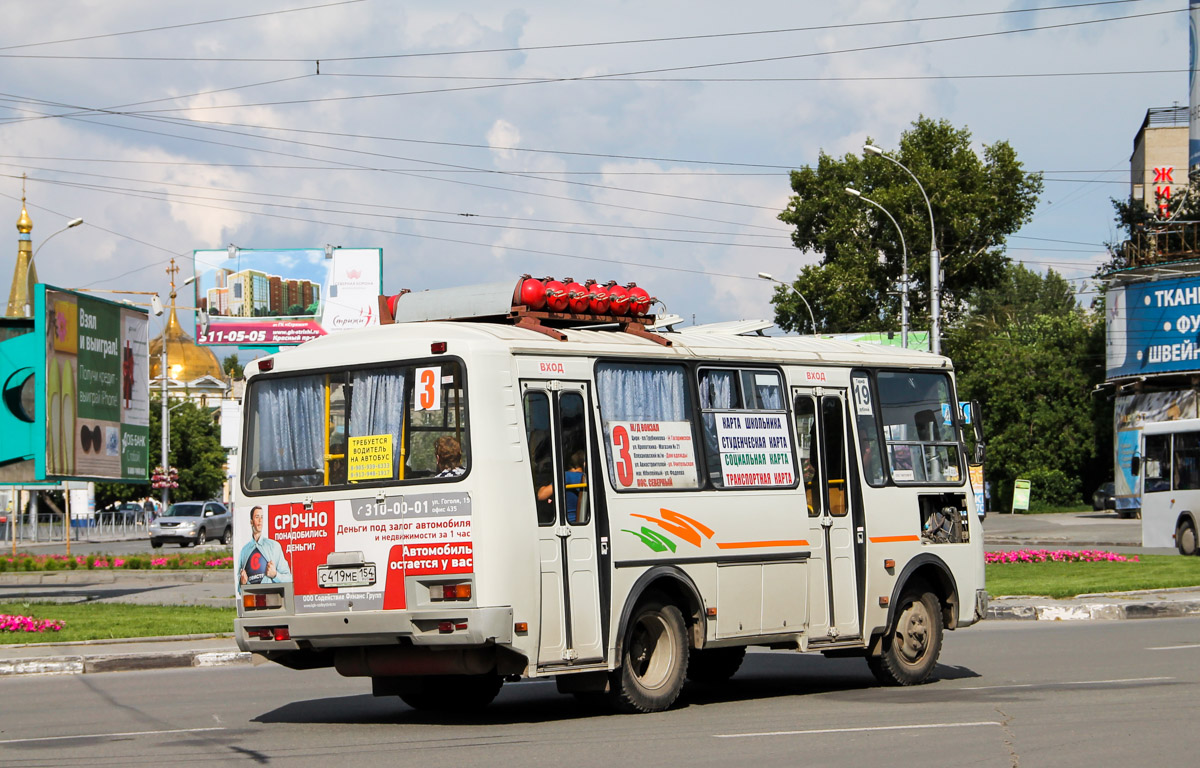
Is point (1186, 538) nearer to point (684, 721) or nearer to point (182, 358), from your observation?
point (684, 721)

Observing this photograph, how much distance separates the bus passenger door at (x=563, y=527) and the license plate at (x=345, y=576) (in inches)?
46.7

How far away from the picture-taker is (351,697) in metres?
12.9

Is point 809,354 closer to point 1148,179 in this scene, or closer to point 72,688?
point 72,688

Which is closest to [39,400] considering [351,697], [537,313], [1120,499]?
[351,697]

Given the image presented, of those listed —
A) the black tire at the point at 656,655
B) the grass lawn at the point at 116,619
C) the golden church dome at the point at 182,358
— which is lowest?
the grass lawn at the point at 116,619

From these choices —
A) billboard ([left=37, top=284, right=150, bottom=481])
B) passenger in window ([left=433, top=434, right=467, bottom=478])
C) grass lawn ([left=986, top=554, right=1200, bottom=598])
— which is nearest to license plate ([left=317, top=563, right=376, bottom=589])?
passenger in window ([left=433, top=434, right=467, bottom=478])

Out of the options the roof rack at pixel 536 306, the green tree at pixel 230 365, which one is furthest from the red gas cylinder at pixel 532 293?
the green tree at pixel 230 365

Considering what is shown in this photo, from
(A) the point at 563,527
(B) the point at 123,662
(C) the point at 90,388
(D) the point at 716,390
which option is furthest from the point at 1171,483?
(A) the point at 563,527

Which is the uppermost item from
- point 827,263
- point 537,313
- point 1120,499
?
point 827,263

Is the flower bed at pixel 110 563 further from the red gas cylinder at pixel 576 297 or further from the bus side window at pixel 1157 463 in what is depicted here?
the red gas cylinder at pixel 576 297

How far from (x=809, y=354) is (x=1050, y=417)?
2232 inches

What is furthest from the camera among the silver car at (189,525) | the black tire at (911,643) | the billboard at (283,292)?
the billboard at (283,292)

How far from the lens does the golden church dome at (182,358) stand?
132625mm

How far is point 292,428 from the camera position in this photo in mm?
A: 10852
